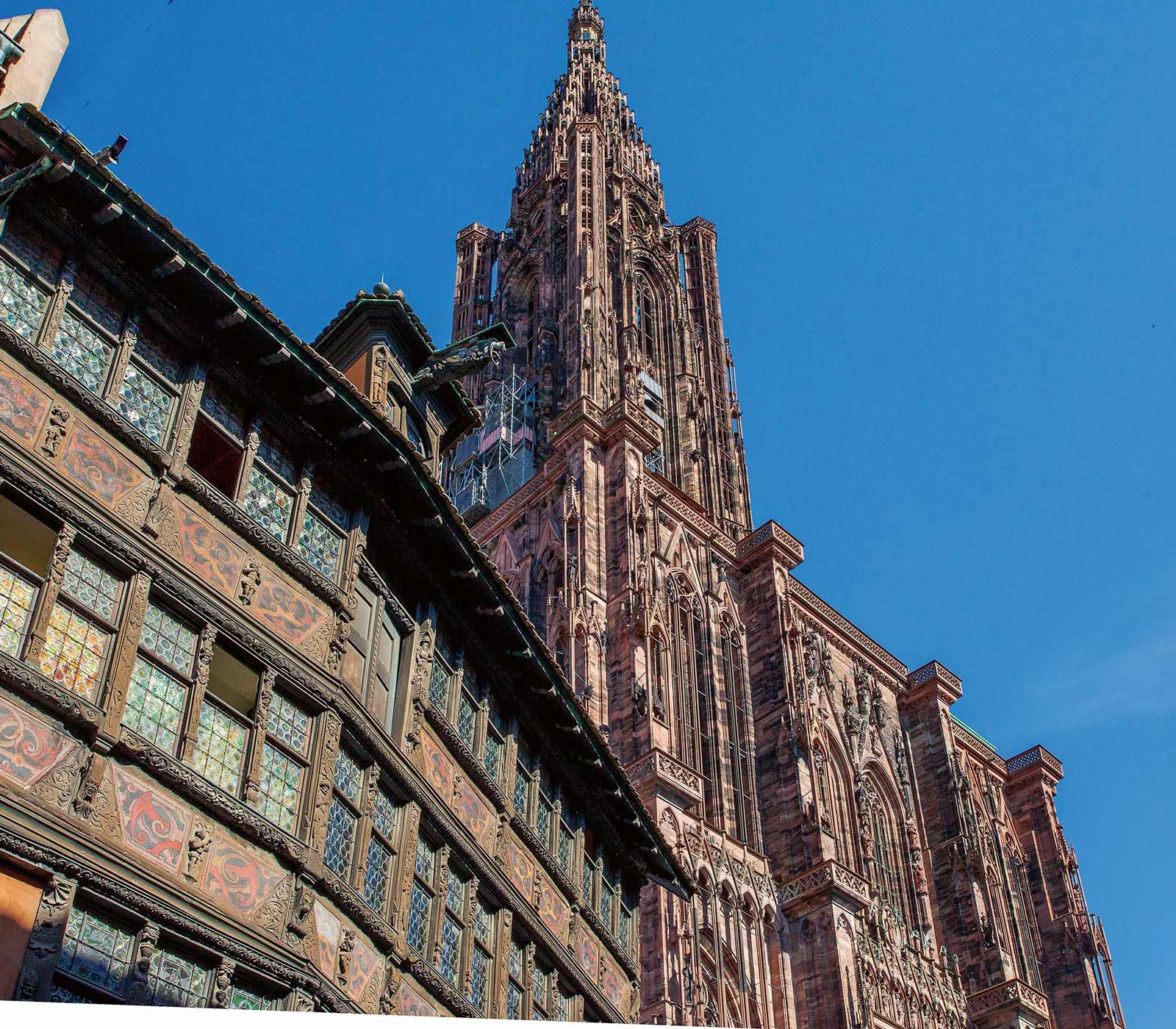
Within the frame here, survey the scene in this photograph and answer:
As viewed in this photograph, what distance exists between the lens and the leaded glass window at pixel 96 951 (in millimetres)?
10164

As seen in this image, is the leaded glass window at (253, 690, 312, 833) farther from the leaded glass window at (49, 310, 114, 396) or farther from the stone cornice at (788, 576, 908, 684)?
the stone cornice at (788, 576, 908, 684)

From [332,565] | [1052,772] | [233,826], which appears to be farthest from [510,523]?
[233,826]

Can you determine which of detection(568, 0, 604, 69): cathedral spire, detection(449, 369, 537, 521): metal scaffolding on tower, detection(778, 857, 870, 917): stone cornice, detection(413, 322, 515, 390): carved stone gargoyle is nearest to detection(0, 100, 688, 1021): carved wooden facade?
detection(413, 322, 515, 390): carved stone gargoyle

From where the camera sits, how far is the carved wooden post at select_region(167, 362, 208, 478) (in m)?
12.9

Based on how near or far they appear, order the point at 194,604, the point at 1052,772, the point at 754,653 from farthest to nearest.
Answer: the point at 1052,772, the point at 754,653, the point at 194,604

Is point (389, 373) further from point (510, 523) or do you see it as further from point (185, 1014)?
point (510, 523)

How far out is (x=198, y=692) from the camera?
12305 mm

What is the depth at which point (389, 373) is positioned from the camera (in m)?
18.7

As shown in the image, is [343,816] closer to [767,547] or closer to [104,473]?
[104,473]

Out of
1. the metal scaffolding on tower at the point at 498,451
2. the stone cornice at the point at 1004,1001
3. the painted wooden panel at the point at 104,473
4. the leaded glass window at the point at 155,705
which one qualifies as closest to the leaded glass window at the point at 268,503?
the painted wooden panel at the point at 104,473

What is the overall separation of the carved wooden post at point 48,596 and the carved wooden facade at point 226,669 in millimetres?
22

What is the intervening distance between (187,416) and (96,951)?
4960 mm

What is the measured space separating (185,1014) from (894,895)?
38.9m

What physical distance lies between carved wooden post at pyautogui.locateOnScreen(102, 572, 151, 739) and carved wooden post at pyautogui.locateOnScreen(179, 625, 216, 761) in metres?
0.64
